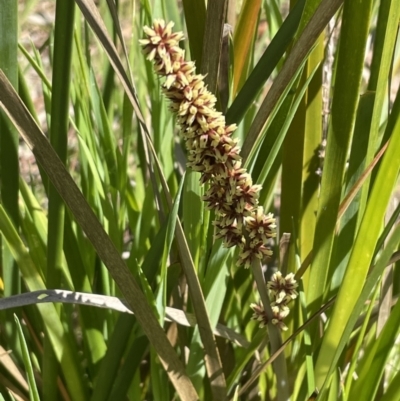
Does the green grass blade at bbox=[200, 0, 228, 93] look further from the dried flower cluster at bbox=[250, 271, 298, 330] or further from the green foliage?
the dried flower cluster at bbox=[250, 271, 298, 330]

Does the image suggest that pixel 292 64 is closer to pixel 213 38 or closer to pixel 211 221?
pixel 213 38

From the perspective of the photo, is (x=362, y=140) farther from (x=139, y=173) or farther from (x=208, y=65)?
(x=139, y=173)

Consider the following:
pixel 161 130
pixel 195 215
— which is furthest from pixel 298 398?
pixel 161 130

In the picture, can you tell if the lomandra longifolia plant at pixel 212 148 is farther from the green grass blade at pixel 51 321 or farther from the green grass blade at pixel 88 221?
the green grass blade at pixel 51 321

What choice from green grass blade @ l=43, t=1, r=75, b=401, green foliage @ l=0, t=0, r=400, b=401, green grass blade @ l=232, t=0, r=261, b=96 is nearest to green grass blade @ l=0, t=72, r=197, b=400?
green foliage @ l=0, t=0, r=400, b=401

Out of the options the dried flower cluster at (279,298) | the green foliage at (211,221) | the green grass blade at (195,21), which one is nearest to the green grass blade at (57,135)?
the green foliage at (211,221)
